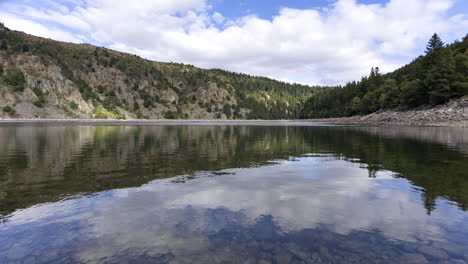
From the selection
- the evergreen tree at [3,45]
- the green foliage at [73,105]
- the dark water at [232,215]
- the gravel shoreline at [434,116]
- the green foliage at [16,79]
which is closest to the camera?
the dark water at [232,215]

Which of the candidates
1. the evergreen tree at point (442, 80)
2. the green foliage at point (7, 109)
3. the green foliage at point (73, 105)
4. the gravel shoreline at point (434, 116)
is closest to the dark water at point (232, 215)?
the gravel shoreline at point (434, 116)

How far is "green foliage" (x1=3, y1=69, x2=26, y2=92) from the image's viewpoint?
6270 inches

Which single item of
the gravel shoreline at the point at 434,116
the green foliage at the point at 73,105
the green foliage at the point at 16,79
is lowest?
the gravel shoreline at the point at 434,116

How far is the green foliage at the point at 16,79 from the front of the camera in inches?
6270

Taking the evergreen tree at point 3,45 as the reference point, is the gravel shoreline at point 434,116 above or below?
below

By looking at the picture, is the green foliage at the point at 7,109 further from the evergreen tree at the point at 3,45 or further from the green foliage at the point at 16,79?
the evergreen tree at the point at 3,45

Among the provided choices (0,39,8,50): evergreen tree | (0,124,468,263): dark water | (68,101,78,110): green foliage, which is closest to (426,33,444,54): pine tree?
(0,124,468,263): dark water

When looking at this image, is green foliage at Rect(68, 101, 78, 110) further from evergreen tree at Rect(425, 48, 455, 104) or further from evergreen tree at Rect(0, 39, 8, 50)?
evergreen tree at Rect(425, 48, 455, 104)

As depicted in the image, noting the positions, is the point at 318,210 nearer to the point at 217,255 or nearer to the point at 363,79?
the point at 217,255

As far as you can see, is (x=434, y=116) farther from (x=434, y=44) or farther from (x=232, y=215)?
(x=232, y=215)

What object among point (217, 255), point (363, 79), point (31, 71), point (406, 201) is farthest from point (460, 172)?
point (31, 71)

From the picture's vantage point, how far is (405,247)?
23.1 feet

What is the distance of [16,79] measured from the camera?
163250 millimetres

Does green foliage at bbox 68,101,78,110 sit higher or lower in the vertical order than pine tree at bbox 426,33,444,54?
lower
